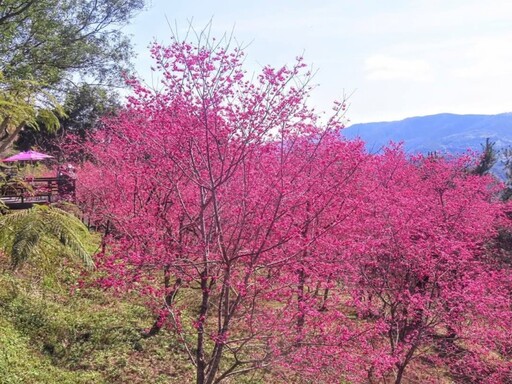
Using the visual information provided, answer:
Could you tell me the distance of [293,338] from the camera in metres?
6.90

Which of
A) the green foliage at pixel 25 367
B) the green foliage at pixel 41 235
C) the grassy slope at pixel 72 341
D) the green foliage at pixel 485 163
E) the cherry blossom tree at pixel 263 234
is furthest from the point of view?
the green foliage at pixel 485 163

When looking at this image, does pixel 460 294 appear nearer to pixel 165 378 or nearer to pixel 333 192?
pixel 333 192

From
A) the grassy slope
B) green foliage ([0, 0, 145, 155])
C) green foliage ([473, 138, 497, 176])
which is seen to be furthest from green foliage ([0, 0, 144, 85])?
A: green foliage ([473, 138, 497, 176])

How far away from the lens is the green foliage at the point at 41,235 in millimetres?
7348

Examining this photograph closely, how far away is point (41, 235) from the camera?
7.65m

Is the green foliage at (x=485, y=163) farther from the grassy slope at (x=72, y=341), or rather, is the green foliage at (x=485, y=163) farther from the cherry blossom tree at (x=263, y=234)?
the grassy slope at (x=72, y=341)

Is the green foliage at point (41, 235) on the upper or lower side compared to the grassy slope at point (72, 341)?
upper

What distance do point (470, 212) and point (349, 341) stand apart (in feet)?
25.1

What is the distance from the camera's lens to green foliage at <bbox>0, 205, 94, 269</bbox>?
735 cm

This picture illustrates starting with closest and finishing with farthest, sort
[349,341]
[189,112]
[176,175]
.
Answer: [189,112] < [349,341] < [176,175]

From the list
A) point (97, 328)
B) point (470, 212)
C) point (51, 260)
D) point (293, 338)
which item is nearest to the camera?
point (293, 338)

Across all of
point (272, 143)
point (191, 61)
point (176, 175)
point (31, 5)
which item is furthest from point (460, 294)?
point (31, 5)

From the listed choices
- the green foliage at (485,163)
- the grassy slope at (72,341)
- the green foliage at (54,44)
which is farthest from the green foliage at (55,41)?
the green foliage at (485,163)

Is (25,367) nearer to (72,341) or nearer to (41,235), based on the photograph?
(72,341)
